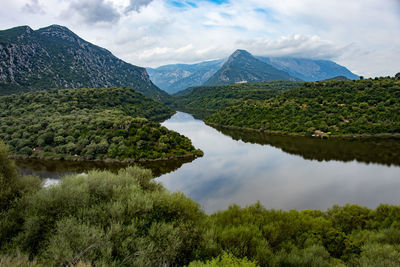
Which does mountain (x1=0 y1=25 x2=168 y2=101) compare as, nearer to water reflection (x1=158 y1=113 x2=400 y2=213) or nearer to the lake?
the lake

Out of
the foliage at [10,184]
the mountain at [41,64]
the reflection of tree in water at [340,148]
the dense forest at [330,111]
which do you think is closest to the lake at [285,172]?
the reflection of tree in water at [340,148]

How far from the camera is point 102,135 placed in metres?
52.2

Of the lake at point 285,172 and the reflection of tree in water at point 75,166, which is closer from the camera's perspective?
the lake at point 285,172

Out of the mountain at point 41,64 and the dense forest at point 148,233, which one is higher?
the mountain at point 41,64

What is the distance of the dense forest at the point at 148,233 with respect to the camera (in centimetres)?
1037

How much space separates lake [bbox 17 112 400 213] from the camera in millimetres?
28998

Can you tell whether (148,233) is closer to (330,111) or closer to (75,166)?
(75,166)

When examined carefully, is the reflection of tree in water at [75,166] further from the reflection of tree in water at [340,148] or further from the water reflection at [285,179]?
the reflection of tree in water at [340,148]

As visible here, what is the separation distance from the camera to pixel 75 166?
42.8m

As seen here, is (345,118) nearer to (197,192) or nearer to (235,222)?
(197,192)

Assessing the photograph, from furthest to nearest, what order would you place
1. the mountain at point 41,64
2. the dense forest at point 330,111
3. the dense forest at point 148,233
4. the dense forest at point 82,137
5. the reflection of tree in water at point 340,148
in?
the mountain at point 41,64, the dense forest at point 330,111, the dense forest at point 82,137, the reflection of tree in water at point 340,148, the dense forest at point 148,233

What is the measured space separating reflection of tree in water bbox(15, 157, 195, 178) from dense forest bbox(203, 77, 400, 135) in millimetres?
45981

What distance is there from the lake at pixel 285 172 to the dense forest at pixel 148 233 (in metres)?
10.6

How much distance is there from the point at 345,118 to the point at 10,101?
112m
